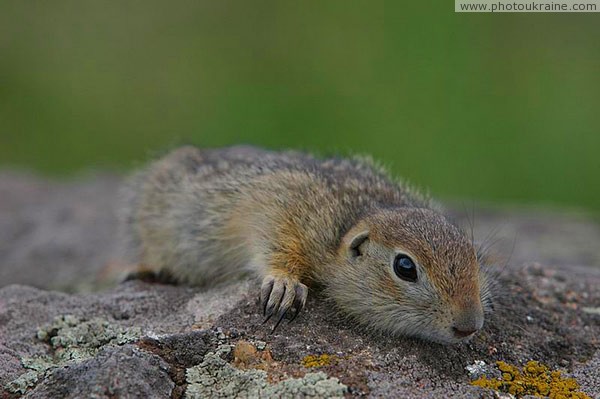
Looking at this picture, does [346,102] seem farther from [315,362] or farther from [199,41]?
[315,362]

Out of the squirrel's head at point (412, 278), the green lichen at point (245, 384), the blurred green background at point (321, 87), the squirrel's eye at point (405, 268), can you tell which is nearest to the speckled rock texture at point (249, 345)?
the green lichen at point (245, 384)

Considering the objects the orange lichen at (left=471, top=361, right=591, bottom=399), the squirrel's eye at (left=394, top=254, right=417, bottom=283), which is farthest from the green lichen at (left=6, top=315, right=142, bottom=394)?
the orange lichen at (left=471, top=361, right=591, bottom=399)

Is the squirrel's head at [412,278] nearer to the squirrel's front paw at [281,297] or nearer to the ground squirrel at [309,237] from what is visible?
the ground squirrel at [309,237]

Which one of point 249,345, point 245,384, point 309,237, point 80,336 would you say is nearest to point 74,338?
point 80,336

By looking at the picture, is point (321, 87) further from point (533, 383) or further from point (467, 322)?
point (533, 383)

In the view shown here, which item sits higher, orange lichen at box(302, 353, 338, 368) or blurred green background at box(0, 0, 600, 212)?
blurred green background at box(0, 0, 600, 212)

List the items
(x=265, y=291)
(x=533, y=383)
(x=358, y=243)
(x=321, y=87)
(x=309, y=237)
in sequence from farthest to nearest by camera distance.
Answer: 1. (x=321, y=87)
2. (x=309, y=237)
3. (x=358, y=243)
4. (x=265, y=291)
5. (x=533, y=383)

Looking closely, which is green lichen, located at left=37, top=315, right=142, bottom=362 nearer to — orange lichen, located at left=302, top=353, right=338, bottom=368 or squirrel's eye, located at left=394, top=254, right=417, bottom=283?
orange lichen, located at left=302, top=353, right=338, bottom=368
